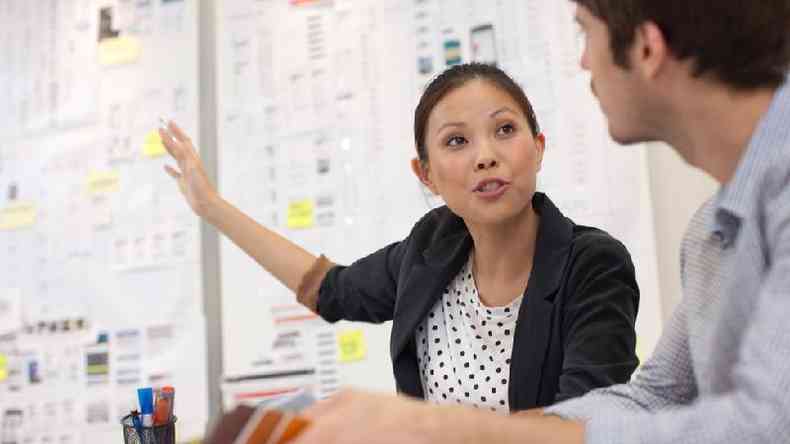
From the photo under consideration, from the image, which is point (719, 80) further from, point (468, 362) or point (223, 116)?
point (223, 116)

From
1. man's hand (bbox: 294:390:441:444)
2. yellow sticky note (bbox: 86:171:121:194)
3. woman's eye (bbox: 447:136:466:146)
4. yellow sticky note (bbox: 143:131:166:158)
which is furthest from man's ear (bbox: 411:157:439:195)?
yellow sticky note (bbox: 86:171:121:194)

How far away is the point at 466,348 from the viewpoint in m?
1.30

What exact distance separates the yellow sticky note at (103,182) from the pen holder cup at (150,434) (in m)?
1.68

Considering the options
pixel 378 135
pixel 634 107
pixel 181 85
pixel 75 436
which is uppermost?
pixel 181 85

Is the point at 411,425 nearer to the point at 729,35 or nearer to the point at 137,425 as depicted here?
the point at 729,35

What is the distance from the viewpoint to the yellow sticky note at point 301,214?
238cm

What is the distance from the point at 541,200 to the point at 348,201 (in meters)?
1.09

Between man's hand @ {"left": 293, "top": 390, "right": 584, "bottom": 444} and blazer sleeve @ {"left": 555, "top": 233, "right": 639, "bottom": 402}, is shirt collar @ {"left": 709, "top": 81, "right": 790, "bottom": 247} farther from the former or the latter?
blazer sleeve @ {"left": 555, "top": 233, "right": 639, "bottom": 402}

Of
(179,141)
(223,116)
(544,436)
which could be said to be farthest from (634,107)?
(223,116)

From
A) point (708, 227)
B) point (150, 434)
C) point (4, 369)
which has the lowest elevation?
point (4, 369)

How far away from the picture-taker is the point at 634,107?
28.7 inches

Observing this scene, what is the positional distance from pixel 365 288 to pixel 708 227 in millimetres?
→ 911

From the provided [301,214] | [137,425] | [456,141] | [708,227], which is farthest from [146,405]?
[301,214]

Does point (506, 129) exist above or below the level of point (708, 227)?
above
